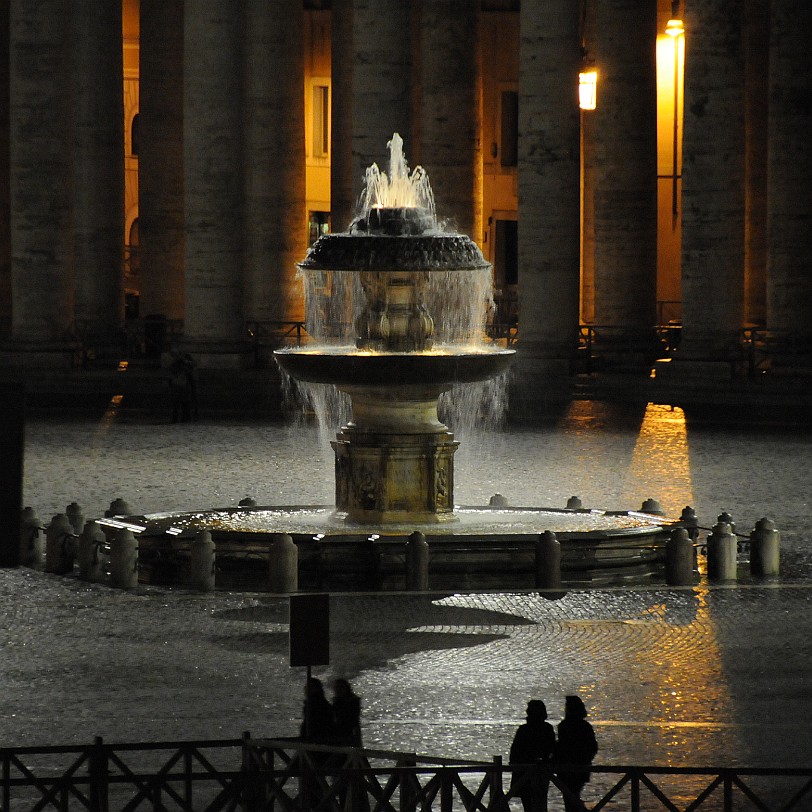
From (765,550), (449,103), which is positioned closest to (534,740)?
(765,550)

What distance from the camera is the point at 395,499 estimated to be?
20406mm

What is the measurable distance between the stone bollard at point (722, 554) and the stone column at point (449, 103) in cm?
A: 2362

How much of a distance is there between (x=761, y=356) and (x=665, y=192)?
641 inches

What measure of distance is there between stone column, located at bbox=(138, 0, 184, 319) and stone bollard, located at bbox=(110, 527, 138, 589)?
29.0 m

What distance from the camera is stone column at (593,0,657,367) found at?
4116 cm

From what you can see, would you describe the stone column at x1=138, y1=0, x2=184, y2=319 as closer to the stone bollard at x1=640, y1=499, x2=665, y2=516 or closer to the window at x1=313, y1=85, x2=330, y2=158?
→ the window at x1=313, y1=85, x2=330, y2=158

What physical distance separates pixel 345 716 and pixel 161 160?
37.7 m

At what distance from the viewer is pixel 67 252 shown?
41.3 meters

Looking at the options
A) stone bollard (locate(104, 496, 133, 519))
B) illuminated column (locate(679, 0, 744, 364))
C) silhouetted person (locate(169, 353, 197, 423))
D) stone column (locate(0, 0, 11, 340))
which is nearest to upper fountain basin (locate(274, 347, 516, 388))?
stone bollard (locate(104, 496, 133, 519))

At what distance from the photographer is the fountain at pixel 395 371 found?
20.2 meters

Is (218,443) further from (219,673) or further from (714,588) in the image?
(219,673)

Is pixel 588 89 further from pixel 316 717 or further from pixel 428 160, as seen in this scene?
pixel 316 717

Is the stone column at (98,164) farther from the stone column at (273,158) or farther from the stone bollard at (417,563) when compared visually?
the stone bollard at (417,563)

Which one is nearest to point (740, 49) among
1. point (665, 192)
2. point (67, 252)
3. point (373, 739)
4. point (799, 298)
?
point (799, 298)
